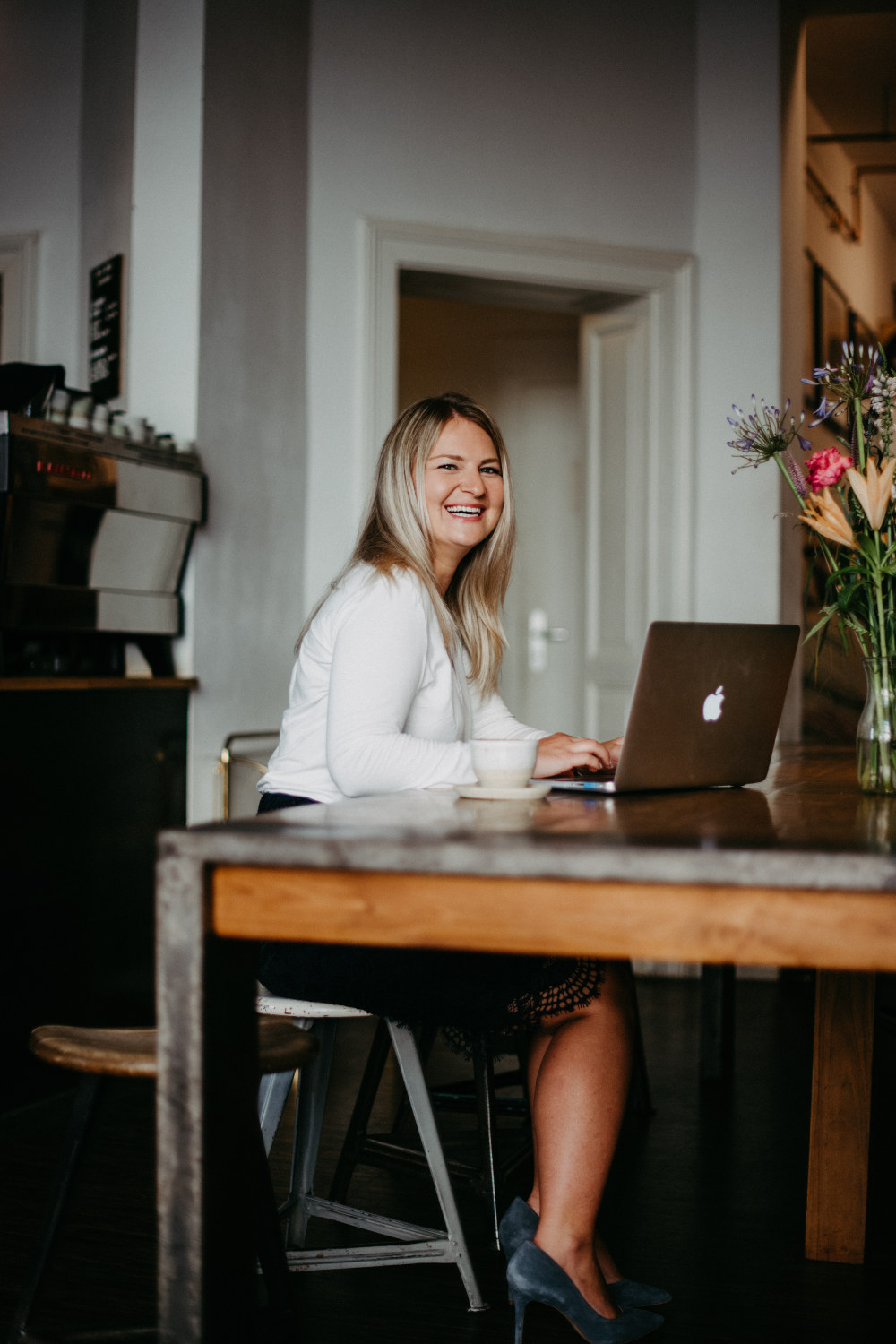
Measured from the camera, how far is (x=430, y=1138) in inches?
67.7

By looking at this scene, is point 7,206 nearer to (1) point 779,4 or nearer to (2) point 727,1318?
(1) point 779,4

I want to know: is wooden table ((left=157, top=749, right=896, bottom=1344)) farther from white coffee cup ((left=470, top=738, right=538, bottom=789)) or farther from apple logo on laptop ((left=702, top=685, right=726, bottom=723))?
apple logo on laptop ((left=702, top=685, right=726, bottom=723))

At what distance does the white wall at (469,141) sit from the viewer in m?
3.99

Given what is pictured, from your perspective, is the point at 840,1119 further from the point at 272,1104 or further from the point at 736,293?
the point at 736,293

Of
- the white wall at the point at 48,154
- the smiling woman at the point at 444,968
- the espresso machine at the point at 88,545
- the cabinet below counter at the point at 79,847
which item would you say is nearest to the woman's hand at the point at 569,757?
the smiling woman at the point at 444,968

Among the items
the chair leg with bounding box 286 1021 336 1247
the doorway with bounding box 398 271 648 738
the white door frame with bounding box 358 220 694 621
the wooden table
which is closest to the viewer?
the wooden table

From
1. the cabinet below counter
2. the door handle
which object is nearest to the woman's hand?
the cabinet below counter

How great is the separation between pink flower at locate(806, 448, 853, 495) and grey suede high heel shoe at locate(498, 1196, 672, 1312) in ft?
3.34

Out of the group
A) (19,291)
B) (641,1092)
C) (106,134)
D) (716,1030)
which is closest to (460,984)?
(641,1092)

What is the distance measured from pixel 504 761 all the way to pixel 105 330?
269 cm

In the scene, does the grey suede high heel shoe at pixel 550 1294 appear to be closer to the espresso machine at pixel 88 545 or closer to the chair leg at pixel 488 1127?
the chair leg at pixel 488 1127

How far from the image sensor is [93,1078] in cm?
152

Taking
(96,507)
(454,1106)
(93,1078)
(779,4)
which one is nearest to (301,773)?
(93,1078)

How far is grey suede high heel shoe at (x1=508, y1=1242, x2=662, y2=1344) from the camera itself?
1.57 metres
